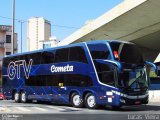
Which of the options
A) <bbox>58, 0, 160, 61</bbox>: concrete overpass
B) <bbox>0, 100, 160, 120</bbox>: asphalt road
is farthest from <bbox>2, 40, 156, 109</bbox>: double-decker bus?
<bbox>58, 0, 160, 61</bbox>: concrete overpass

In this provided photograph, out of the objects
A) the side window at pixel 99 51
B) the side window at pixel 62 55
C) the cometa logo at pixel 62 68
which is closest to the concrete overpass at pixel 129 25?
the side window at pixel 62 55

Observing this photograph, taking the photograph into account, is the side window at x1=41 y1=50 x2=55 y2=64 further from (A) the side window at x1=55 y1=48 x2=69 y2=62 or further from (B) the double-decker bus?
(A) the side window at x1=55 y1=48 x2=69 y2=62

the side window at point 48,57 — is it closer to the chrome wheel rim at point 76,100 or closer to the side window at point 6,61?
the chrome wheel rim at point 76,100

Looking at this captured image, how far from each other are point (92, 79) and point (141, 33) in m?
20.8

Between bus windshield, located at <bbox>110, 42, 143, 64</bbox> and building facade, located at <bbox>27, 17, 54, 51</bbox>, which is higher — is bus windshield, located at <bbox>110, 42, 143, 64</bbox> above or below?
below

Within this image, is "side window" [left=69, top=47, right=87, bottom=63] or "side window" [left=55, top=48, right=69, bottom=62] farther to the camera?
"side window" [left=55, top=48, right=69, bottom=62]

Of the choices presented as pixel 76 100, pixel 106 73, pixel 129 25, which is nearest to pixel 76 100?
pixel 76 100

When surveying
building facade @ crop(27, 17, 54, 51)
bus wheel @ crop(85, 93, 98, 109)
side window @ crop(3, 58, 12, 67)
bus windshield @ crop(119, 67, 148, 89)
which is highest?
building facade @ crop(27, 17, 54, 51)

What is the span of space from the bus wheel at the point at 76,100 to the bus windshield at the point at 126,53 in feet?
12.4

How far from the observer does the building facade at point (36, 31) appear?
4129 inches

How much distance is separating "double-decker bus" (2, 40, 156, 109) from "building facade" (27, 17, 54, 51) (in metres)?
74.8

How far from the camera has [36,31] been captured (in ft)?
348

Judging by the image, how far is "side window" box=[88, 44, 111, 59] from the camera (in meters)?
23.1

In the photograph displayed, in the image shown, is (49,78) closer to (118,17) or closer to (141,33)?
(118,17)
